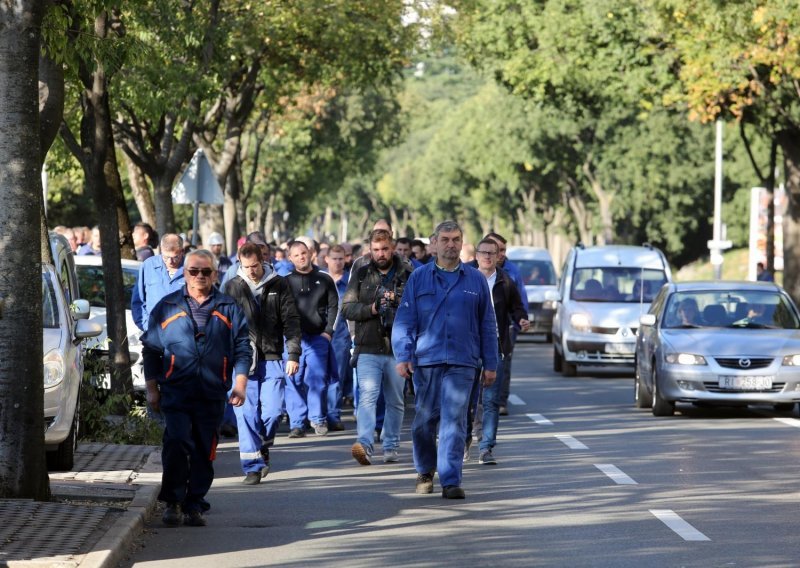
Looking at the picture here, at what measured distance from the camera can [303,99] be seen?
171 feet

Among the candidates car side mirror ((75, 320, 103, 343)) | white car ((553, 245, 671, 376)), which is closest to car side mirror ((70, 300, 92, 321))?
car side mirror ((75, 320, 103, 343))

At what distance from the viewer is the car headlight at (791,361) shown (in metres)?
18.0

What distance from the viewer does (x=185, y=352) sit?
10.1 meters

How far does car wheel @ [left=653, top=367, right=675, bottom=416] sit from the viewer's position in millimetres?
18453

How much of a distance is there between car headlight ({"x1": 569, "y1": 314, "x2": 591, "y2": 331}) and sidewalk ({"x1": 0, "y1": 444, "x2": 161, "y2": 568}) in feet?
41.4

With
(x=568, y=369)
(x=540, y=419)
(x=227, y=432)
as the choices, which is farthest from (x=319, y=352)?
(x=568, y=369)

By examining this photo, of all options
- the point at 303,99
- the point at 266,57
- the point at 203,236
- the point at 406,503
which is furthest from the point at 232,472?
the point at 303,99

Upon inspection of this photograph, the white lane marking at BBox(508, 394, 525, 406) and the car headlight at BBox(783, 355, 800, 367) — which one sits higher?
the car headlight at BBox(783, 355, 800, 367)

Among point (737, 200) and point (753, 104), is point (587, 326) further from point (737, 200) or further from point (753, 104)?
point (737, 200)

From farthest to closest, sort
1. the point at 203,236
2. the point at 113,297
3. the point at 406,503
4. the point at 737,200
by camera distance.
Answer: the point at 737,200, the point at 203,236, the point at 113,297, the point at 406,503

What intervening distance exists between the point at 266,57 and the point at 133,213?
5303 centimetres

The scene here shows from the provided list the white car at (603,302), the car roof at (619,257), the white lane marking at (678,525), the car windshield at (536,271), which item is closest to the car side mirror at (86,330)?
the white lane marking at (678,525)

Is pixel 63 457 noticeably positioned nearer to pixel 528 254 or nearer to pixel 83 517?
pixel 83 517

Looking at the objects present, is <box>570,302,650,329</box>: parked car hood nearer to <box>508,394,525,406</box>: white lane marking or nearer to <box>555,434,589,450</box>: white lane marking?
<box>508,394,525,406</box>: white lane marking
